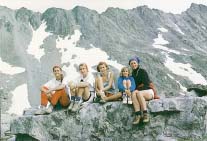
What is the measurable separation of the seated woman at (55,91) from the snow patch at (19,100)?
134384 millimetres

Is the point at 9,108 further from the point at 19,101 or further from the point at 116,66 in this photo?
the point at 116,66

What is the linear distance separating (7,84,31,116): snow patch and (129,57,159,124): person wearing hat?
136 m

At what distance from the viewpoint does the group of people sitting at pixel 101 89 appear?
1484 cm

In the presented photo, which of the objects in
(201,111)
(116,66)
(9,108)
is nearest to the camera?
(201,111)

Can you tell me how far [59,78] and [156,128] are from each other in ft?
13.1

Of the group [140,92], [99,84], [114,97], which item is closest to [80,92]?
[99,84]

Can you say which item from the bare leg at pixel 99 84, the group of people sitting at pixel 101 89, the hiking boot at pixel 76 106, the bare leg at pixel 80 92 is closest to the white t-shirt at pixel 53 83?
the group of people sitting at pixel 101 89

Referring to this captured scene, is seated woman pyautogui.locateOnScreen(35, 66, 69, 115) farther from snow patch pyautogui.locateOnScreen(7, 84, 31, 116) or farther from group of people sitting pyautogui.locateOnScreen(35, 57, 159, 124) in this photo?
snow patch pyautogui.locateOnScreen(7, 84, 31, 116)

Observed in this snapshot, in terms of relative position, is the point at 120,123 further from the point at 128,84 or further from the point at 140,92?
the point at 140,92

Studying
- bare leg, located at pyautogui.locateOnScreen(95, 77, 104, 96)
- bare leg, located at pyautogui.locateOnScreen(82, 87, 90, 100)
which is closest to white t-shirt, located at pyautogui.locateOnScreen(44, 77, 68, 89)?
bare leg, located at pyautogui.locateOnScreen(82, 87, 90, 100)

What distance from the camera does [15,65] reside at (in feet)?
653

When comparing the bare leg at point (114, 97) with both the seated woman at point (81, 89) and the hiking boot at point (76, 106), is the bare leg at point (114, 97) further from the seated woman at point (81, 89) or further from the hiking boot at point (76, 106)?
the hiking boot at point (76, 106)

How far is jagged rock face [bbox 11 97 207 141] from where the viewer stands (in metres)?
15.0

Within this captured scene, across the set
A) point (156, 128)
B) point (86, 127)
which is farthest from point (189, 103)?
point (86, 127)
